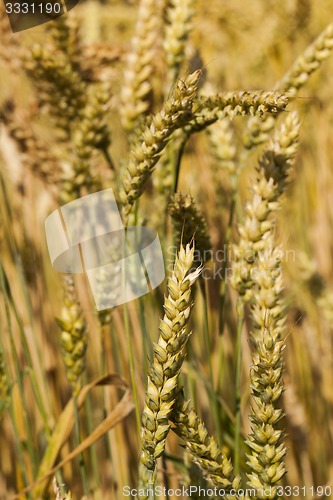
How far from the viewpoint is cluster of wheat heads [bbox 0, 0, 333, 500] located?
0.44 metres

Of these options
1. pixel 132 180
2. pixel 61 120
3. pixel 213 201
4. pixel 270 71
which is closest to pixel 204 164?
pixel 213 201

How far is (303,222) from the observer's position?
1339 millimetres

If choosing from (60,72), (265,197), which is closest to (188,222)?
(265,197)

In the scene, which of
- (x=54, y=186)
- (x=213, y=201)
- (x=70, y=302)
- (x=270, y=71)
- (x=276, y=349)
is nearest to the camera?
(x=276, y=349)

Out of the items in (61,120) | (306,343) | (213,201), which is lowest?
(306,343)

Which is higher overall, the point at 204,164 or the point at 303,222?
the point at 204,164

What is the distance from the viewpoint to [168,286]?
1.33 feet

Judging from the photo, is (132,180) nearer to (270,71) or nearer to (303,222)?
(303,222)

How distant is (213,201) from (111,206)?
0.44 meters

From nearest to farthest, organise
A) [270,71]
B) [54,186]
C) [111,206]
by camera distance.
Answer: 1. [111,206]
2. [54,186]
3. [270,71]

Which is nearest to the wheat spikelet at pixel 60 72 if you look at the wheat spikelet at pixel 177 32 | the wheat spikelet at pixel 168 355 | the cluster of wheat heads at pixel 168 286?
the cluster of wheat heads at pixel 168 286

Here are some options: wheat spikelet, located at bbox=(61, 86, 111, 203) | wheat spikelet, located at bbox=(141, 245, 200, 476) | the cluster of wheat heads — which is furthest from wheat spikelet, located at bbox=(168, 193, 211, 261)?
wheat spikelet, located at bbox=(61, 86, 111, 203)

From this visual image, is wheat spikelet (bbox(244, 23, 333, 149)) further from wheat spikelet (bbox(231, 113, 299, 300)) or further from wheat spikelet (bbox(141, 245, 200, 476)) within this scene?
wheat spikelet (bbox(141, 245, 200, 476))

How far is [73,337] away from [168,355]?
9.3 inches
